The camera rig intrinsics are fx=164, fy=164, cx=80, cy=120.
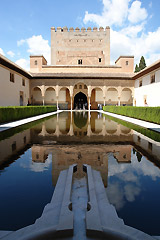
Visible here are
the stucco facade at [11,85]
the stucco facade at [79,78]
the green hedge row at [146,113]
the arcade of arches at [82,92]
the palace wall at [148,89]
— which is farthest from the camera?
the arcade of arches at [82,92]

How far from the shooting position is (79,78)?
26750 mm

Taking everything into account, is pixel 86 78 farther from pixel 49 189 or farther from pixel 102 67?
pixel 49 189

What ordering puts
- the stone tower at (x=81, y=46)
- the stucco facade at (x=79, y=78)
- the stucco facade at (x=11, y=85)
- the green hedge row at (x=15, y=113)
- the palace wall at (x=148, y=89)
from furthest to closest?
1. the stone tower at (x=81, y=46)
2. the stucco facade at (x=79, y=78)
3. the palace wall at (x=148, y=89)
4. the stucco facade at (x=11, y=85)
5. the green hedge row at (x=15, y=113)

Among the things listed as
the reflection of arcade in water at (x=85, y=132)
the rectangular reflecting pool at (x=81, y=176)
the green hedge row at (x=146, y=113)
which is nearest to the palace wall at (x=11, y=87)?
the reflection of arcade in water at (x=85, y=132)

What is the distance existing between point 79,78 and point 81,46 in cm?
1197

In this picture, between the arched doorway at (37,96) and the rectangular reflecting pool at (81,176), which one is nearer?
the rectangular reflecting pool at (81,176)

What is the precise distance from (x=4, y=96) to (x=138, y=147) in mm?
15570

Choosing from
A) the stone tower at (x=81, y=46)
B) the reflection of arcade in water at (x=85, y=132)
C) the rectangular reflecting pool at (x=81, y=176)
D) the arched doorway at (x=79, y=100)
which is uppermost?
the stone tower at (x=81, y=46)

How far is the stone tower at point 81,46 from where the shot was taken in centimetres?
3456

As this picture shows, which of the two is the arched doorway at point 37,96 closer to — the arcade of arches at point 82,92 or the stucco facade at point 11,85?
the arcade of arches at point 82,92

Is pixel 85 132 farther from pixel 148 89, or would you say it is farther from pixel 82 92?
pixel 82 92

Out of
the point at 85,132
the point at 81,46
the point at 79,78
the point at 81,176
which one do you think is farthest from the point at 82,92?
the point at 81,176

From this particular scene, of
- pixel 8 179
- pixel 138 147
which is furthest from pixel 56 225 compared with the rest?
pixel 138 147

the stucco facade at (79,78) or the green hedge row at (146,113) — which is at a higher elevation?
the stucco facade at (79,78)
